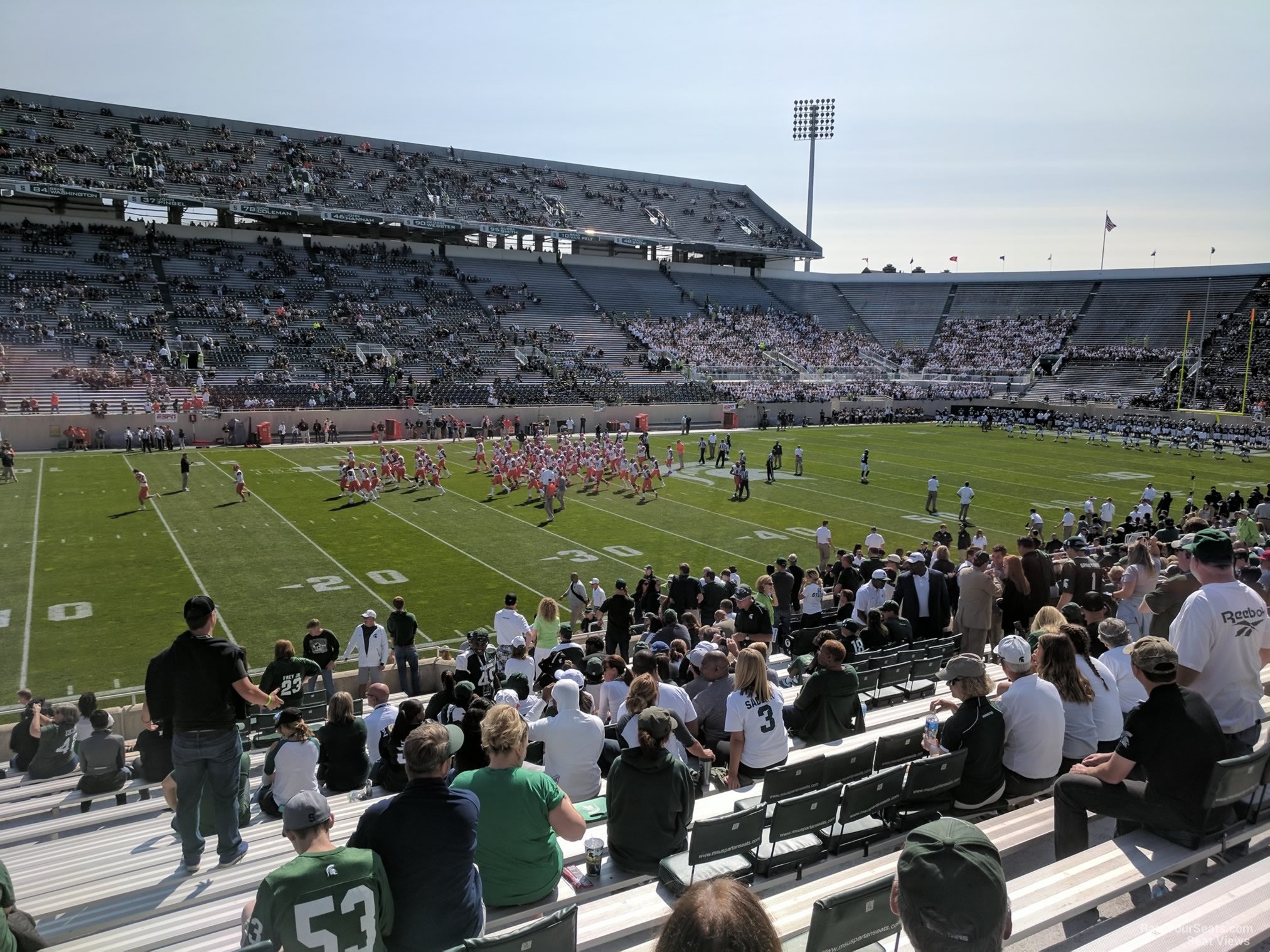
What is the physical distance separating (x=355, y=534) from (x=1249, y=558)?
17644mm

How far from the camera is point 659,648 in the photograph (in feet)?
27.8

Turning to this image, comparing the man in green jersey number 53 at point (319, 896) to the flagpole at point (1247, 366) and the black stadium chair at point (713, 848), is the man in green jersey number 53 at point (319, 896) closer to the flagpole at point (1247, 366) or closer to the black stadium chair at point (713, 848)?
the black stadium chair at point (713, 848)

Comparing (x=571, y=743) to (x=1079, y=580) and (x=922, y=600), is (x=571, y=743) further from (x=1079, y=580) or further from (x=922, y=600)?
(x=1079, y=580)

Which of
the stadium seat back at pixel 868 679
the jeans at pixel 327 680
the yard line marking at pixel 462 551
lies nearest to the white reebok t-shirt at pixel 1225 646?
the stadium seat back at pixel 868 679

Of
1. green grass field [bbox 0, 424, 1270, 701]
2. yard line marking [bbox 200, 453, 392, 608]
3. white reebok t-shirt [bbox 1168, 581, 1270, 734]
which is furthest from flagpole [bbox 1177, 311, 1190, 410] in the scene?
white reebok t-shirt [bbox 1168, 581, 1270, 734]

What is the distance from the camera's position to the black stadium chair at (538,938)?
2891 millimetres

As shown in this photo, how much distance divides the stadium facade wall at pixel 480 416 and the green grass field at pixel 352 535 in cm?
227

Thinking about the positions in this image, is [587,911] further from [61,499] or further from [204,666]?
[61,499]

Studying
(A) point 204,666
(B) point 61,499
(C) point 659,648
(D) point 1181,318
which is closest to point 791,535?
(C) point 659,648

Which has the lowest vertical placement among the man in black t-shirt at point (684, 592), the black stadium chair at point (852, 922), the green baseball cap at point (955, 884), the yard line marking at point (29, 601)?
the yard line marking at point (29, 601)

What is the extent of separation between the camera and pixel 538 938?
3025 millimetres

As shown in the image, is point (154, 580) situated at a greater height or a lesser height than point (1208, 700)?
lesser

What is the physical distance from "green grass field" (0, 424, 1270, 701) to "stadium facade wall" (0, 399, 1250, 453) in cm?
227

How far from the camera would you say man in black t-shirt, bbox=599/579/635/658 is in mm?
11102
